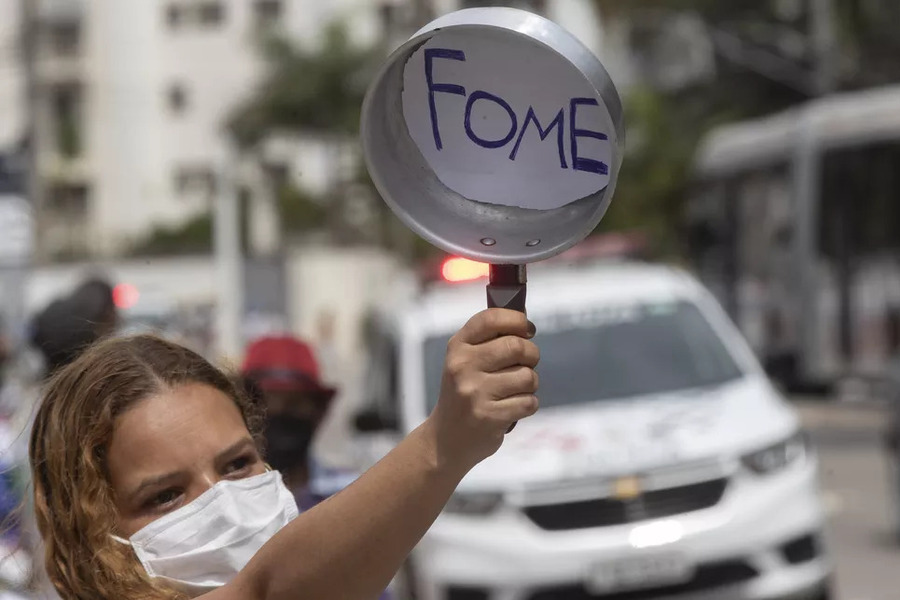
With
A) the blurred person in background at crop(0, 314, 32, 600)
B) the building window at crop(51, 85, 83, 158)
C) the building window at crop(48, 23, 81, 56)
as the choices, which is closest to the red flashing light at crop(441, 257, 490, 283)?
the blurred person in background at crop(0, 314, 32, 600)

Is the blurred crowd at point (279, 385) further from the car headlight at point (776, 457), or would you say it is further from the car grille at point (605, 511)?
the car headlight at point (776, 457)

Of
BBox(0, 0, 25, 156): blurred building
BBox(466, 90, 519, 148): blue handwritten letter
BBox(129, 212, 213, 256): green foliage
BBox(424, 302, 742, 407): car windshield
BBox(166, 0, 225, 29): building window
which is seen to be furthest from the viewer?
BBox(129, 212, 213, 256): green foliage

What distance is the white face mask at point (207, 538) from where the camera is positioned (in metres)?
2.06

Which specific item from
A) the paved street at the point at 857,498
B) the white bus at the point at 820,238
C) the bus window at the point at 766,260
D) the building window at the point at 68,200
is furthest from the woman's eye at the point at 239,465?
the building window at the point at 68,200

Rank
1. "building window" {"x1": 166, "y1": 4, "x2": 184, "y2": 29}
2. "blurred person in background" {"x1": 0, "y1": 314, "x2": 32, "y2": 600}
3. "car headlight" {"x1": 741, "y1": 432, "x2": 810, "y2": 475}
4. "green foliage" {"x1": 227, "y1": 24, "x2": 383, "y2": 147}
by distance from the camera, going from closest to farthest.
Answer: "blurred person in background" {"x1": 0, "y1": 314, "x2": 32, "y2": 600}
"car headlight" {"x1": 741, "y1": 432, "x2": 810, "y2": 475}
"green foliage" {"x1": 227, "y1": 24, "x2": 383, "y2": 147}
"building window" {"x1": 166, "y1": 4, "x2": 184, "y2": 29}

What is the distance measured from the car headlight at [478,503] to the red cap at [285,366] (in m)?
1.35

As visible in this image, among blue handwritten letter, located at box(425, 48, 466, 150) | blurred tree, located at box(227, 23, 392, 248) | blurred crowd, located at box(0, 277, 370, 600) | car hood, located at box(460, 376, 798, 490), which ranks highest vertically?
blurred tree, located at box(227, 23, 392, 248)

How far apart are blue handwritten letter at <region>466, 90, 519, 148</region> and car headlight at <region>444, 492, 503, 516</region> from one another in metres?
5.05

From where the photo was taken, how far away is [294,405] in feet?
17.3

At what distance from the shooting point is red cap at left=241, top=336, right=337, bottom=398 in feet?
17.4

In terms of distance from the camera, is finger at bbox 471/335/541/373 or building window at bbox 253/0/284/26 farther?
building window at bbox 253/0/284/26

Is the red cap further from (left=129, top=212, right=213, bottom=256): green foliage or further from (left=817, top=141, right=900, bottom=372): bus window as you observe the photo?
(left=129, top=212, right=213, bottom=256): green foliage

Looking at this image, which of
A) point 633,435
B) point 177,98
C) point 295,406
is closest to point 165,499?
point 295,406

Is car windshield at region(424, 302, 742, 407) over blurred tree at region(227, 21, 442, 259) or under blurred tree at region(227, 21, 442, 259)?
under
